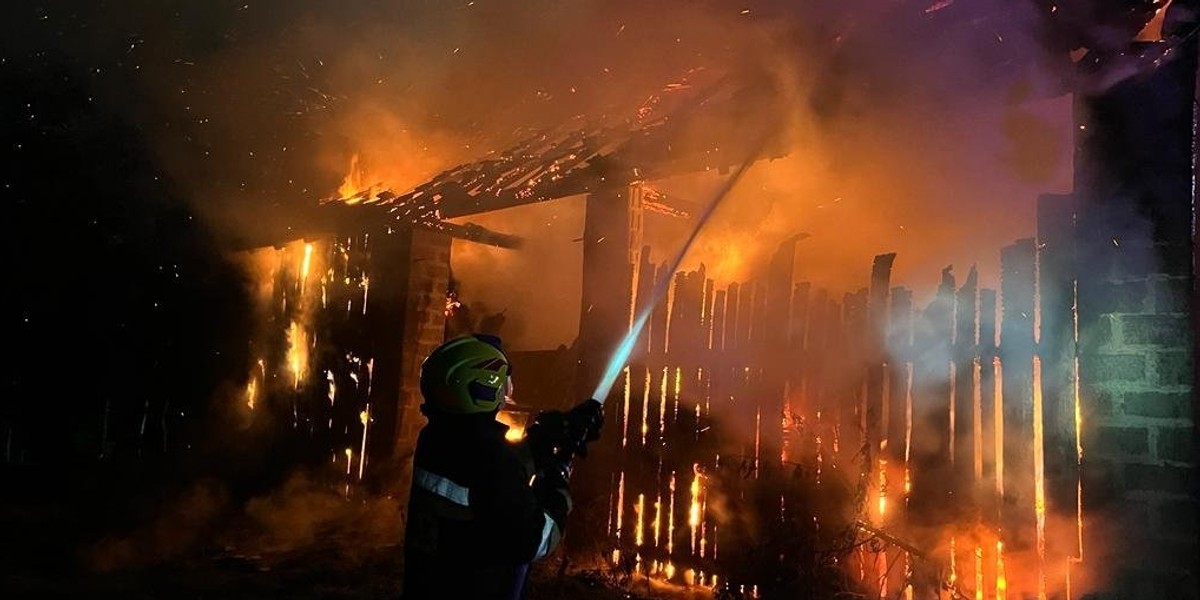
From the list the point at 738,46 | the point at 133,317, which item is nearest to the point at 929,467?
the point at 738,46

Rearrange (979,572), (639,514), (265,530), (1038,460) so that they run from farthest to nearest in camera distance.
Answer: (265,530) < (639,514) < (979,572) < (1038,460)

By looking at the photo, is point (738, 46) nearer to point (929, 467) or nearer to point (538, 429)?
point (929, 467)

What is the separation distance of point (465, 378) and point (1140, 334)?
11.6 feet

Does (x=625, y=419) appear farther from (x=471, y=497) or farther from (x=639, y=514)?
(x=471, y=497)

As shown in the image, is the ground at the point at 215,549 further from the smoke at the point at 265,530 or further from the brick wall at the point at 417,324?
the brick wall at the point at 417,324

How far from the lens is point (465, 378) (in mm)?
3021

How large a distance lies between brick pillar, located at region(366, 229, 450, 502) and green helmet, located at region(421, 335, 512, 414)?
255 inches

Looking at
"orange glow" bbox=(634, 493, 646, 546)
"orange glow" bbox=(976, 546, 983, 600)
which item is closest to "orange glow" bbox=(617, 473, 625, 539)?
"orange glow" bbox=(634, 493, 646, 546)

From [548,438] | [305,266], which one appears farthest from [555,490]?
[305,266]

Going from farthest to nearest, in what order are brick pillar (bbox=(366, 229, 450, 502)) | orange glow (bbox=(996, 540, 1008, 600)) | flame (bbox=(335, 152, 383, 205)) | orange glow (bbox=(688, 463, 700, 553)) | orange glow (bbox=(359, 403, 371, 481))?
flame (bbox=(335, 152, 383, 205)) < orange glow (bbox=(359, 403, 371, 481)) < brick pillar (bbox=(366, 229, 450, 502)) < orange glow (bbox=(688, 463, 700, 553)) < orange glow (bbox=(996, 540, 1008, 600))

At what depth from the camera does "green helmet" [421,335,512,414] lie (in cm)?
303

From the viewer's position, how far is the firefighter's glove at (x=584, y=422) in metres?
3.31

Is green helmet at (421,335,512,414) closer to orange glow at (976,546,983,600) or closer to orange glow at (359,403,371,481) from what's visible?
orange glow at (976,546,983,600)

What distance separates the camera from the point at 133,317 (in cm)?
1453
